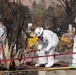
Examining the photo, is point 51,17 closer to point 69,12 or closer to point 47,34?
point 69,12

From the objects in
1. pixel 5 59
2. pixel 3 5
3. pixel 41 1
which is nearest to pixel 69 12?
pixel 41 1

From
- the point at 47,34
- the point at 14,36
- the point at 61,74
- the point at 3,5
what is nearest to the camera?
the point at 61,74

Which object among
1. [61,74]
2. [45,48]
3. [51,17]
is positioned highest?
[51,17]

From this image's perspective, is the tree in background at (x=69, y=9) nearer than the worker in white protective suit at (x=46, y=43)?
No

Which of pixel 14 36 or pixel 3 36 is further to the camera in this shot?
pixel 14 36

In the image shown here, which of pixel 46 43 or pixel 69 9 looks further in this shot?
pixel 69 9

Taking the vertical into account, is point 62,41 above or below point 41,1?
below

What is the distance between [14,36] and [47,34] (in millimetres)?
7048

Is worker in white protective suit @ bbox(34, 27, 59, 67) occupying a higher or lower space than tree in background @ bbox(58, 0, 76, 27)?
lower

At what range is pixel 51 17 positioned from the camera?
32.8 meters

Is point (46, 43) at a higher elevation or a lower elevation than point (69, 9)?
lower

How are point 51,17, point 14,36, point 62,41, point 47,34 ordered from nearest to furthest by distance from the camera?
point 47,34
point 14,36
point 62,41
point 51,17

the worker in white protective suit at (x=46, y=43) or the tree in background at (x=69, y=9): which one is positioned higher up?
the tree in background at (x=69, y=9)

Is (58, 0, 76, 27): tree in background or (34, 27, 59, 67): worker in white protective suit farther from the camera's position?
(58, 0, 76, 27): tree in background
